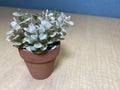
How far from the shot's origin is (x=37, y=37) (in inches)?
26.0

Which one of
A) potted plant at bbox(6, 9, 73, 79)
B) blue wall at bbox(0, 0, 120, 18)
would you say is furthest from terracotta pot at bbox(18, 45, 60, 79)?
blue wall at bbox(0, 0, 120, 18)

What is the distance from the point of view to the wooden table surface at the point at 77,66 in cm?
77

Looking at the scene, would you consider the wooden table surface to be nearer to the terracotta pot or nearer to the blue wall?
the terracotta pot

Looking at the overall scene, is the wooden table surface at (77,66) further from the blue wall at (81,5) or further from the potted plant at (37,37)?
the blue wall at (81,5)

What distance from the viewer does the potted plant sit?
0.67 metres

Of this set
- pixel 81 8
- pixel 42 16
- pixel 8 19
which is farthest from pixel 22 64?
pixel 81 8

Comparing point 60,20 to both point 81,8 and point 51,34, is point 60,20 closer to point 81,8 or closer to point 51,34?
point 51,34

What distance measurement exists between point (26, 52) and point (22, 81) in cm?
15

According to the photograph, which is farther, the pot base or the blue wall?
the blue wall

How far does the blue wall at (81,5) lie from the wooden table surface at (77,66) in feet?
1.87

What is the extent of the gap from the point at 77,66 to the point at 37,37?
0.32 meters

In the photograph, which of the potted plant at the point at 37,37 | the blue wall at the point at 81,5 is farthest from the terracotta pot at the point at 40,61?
the blue wall at the point at 81,5

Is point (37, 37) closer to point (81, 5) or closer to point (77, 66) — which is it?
point (77, 66)

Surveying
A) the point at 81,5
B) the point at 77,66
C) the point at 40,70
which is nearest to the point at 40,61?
the point at 40,70
